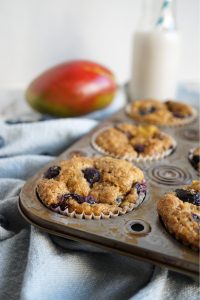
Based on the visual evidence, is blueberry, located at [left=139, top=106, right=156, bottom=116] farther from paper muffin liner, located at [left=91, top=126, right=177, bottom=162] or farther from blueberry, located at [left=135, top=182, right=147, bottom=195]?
blueberry, located at [left=135, top=182, right=147, bottom=195]

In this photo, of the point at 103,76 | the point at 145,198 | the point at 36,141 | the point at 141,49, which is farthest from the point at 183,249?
the point at 141,49

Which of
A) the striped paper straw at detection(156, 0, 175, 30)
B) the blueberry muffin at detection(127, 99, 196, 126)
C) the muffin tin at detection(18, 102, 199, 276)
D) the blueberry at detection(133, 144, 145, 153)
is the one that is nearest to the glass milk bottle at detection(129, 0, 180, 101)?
the striped paper straw at detection(156, 0, 175, 30)

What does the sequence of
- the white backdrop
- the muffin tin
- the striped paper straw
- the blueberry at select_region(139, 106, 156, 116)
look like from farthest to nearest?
the white backdrop, the striped paper straw, the blueberry at select_region(139, 106, 156, 116), the muffin tin

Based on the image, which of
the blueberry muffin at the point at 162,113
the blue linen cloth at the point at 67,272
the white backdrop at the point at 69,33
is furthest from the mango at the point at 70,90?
the blue linen cloth at the point at 67,272

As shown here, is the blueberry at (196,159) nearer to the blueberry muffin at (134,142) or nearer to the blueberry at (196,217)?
the blueberry muffin at (134,142)

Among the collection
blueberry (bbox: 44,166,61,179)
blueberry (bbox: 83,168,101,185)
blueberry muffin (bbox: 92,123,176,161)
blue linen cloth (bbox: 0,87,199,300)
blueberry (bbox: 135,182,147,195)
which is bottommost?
blue linen cloth (bbox: 0,87,199,300)

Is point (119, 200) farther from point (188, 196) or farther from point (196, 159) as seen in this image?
point (196, 159)

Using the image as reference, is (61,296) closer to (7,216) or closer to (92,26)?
(7,216)
